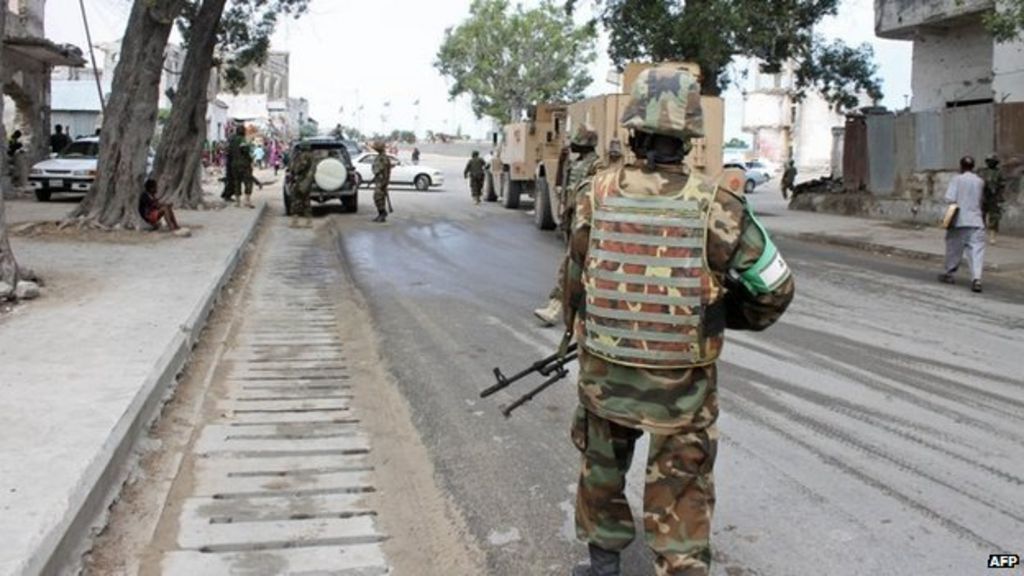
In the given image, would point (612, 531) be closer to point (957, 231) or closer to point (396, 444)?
point (396, 444)

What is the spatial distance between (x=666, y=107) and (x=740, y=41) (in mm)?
18259

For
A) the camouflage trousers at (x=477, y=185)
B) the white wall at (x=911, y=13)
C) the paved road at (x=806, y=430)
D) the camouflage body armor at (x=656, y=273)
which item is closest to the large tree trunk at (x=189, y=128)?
the camouflage trousers at (x=477, y=185)

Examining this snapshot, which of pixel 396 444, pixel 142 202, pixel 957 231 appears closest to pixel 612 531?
pixel 396 444

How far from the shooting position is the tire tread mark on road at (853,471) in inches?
160

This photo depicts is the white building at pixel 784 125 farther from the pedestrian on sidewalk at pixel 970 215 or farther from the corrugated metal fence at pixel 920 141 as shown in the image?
the pedestrian on sidewalk at pixel 970 215

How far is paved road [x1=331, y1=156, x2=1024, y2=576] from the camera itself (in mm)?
3990

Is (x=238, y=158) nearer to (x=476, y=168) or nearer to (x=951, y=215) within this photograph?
(x=476, y=168)

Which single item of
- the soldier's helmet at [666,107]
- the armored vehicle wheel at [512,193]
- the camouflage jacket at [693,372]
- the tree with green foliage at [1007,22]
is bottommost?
the camouflage jacket at [693,372]

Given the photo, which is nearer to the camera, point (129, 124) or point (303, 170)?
point (129, 124)

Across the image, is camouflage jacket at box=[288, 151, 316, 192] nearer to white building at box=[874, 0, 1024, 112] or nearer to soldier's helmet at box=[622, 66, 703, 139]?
white building at box=[874, 0, 1024, 112]

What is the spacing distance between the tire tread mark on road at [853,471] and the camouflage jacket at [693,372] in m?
1.59

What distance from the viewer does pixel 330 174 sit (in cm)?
2058

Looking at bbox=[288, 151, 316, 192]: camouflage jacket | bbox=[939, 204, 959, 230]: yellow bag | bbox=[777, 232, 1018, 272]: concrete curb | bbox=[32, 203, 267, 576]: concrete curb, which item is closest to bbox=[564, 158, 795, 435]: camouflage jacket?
bbox=[32, 203, 267, 576]: concrete curb

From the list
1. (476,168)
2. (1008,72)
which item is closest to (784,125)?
(476,168)
